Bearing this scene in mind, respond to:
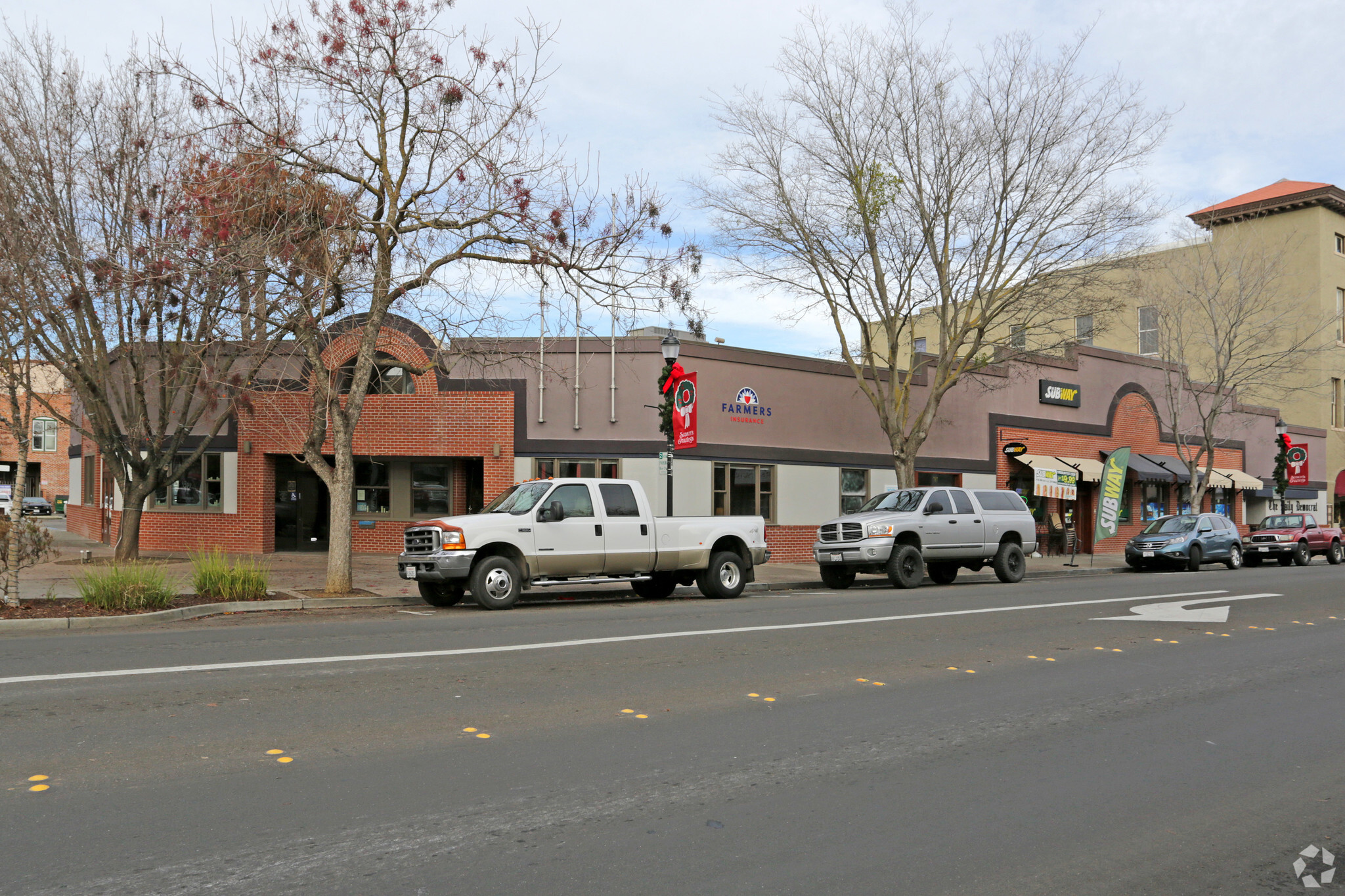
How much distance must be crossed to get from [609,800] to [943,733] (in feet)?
8.65

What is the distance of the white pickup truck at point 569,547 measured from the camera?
47.3ft

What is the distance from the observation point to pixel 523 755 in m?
6.01

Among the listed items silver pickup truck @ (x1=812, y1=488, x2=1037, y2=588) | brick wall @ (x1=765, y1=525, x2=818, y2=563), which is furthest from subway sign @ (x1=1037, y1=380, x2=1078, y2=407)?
silver pickup truck @ (x1=812, y1=488, x2=1037, y2=588)

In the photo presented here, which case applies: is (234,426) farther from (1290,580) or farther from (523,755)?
(1290,580)

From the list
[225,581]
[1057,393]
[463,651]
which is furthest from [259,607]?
[1057,393]

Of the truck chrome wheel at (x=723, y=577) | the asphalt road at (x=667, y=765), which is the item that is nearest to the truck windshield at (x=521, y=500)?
the truck chrome wheel at (x=723, y=577)

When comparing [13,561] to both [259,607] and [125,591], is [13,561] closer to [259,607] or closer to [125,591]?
[125,591]

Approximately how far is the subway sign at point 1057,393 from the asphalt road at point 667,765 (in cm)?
2196

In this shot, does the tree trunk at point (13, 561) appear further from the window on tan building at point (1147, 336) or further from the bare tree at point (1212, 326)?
the window on tan building at point (1147, 336)

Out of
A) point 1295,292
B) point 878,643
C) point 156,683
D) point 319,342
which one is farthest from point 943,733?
point 1295,292

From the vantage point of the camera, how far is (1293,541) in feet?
93.0

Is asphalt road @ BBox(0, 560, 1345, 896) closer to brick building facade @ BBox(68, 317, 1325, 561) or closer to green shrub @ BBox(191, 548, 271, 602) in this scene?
green shrub @ BBox(191, 548, 271, 602)

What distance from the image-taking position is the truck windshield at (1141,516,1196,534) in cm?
2573

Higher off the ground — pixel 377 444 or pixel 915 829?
pixel 377 444
